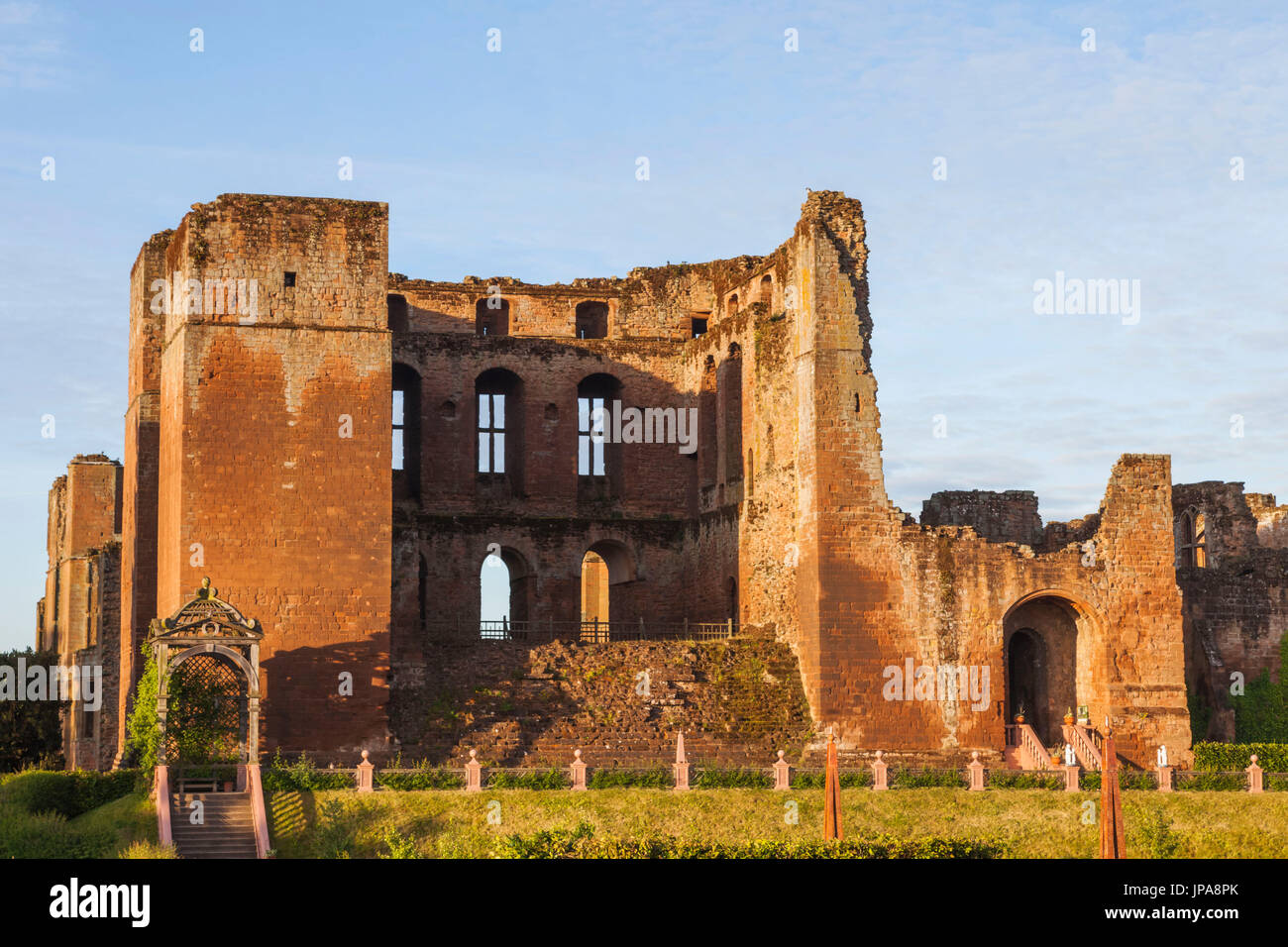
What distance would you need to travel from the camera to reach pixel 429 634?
42344 millimetres

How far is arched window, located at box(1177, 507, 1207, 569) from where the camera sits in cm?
5241

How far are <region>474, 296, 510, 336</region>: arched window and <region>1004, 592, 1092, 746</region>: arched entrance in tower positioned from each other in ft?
54.2

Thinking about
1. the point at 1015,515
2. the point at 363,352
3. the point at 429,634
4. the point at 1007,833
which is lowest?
the point at 1007,833

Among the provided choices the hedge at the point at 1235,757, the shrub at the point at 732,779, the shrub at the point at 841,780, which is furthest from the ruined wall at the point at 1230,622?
A: the shrub at the point at 732,779

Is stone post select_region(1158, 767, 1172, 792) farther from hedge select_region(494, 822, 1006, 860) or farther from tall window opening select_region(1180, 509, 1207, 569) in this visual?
tall window opening select_region(1180, 509, 1207, 569)

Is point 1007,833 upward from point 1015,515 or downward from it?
downward

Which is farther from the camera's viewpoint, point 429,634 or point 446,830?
point 429,634

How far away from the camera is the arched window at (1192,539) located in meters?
52.4

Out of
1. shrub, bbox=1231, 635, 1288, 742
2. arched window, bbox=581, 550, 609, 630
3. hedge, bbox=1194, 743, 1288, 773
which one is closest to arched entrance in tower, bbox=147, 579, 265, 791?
hedge, bbox=1194, 743, 1288, 773

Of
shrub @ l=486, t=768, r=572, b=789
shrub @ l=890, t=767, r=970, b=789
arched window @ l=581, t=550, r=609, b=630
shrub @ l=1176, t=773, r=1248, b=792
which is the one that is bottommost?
shrub @ l=1176, t=773, r=1248, b=792
